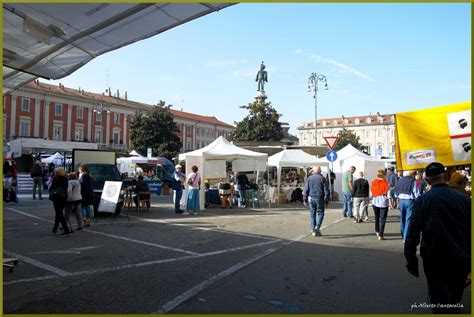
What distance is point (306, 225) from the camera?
43.8 feet

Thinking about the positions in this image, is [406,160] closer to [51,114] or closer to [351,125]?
[51,114]

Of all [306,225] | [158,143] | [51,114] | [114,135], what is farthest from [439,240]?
[114,135]

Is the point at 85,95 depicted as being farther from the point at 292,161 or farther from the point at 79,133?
the point at 292,161

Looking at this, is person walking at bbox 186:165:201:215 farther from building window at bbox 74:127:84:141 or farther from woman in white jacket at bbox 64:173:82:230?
building window at bbox 74:127:84:141

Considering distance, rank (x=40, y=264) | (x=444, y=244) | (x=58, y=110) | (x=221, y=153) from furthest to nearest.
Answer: (x=58, y=110) → (x=221, y=153) → (x=40, y=264) → (x=444, y=244)

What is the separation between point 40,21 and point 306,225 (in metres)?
9.96

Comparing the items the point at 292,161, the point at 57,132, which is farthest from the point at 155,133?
the point at 292,161

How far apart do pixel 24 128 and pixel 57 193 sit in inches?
2598

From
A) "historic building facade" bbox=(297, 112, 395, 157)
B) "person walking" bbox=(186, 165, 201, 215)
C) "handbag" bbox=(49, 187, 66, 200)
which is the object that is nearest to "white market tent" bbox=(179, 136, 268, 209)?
"person walking" bbox=(186, 165, 201, 215)

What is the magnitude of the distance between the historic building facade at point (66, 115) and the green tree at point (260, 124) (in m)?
32.8

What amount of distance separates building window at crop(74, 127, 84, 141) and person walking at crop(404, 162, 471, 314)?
3092 inches

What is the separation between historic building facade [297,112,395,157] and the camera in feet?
396

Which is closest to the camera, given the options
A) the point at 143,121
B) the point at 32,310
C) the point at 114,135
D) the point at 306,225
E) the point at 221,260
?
the point at 32,310

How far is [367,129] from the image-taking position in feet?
415
